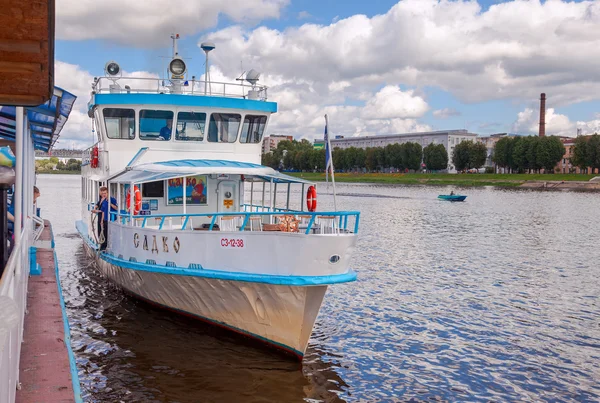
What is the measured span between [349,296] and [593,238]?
22.3 metres

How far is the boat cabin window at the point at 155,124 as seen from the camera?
1588 cm

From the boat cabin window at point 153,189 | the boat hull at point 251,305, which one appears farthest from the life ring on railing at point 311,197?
the boat cabin window at point 153,189

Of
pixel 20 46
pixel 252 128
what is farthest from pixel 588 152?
pixel 20 46

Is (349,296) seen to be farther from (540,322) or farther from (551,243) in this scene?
(551,243)

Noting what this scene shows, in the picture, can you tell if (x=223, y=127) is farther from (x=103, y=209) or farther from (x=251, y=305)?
(x=251, y=305)

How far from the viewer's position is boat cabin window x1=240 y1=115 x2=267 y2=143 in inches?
653

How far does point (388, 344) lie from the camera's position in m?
13.7

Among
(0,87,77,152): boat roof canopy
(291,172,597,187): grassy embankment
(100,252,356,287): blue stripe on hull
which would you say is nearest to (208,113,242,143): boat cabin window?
(0,87,77,152): boat roof canopy

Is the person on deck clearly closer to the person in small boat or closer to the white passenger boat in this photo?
the white passenger boat

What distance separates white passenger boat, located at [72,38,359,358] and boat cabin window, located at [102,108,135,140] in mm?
27

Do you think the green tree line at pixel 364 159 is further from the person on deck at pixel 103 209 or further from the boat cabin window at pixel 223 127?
the person on deck at pixel 103 209

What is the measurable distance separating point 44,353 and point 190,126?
8908 millimetres

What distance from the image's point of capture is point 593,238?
34.3 metres

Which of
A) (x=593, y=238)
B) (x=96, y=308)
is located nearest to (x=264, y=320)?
(x=96, y=308)
